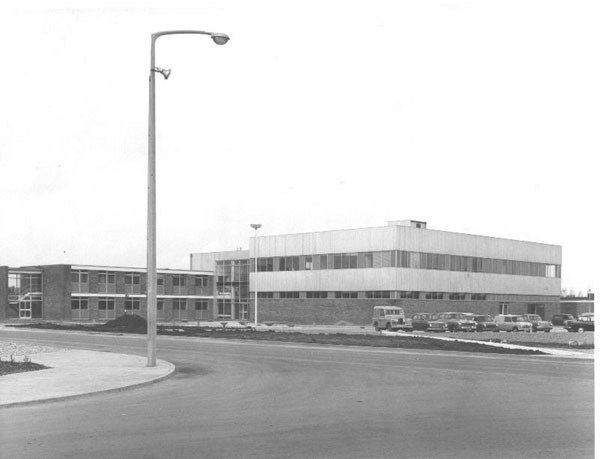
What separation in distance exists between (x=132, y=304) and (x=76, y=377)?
5947 centimetres

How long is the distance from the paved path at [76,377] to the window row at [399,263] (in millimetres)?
43294

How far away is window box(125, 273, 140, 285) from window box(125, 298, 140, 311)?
1698 mm

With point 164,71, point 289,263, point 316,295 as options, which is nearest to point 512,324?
point 316,295

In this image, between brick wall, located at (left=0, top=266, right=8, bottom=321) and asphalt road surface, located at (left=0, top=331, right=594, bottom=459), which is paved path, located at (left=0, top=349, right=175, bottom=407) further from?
brick wall, located at (left=0, top=266, right=8, bottom=321)

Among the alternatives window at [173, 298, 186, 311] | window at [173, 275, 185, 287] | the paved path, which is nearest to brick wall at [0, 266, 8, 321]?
window at [173, 298, 186, 311]

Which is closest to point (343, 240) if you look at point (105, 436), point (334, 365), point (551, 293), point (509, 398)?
point (551, 293)

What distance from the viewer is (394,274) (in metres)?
64.2

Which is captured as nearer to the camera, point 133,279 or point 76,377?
point 76,377

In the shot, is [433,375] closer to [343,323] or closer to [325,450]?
[325,450]

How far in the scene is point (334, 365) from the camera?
69.4 ft

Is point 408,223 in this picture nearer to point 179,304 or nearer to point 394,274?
point 394,274

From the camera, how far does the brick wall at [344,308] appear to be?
→ 65188 mm

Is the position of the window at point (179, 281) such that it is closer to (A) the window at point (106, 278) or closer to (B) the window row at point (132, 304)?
(B) the window row at point (132, 304)

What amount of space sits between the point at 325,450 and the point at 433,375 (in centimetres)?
972
